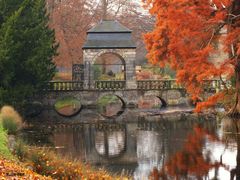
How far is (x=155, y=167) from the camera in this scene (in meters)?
15.4

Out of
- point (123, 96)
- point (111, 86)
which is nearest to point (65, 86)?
point (111, 86)

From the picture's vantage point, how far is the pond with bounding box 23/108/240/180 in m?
15.3

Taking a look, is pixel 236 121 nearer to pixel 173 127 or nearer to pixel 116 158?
pixel 173 127

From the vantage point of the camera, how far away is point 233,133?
21.4m

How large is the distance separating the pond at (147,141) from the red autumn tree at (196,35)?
2321 mm

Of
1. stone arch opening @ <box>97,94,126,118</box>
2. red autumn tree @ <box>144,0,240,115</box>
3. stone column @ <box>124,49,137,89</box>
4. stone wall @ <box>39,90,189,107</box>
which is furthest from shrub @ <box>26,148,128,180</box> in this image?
stone arch opening @ <box>97,94,126,118</box>

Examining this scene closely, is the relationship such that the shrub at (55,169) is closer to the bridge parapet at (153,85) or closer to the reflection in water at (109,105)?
the bridge parapet at (153,85)

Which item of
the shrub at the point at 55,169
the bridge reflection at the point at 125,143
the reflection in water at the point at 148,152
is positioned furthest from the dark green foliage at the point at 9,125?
the reflection in water at the point at 148,152

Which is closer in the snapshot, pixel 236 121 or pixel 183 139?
pixel 183 139

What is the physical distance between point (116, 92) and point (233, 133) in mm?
9791

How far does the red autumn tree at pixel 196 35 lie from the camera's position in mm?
16047

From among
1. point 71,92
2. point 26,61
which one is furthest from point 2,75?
point 71,92

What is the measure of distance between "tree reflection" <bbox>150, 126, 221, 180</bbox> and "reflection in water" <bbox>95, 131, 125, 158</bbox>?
277 centimetres

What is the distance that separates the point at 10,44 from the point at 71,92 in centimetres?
655
